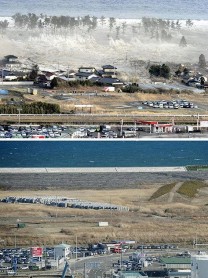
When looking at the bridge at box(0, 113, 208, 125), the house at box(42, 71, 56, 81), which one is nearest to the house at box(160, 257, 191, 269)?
the bridge at box(0, 113, 208, 125)

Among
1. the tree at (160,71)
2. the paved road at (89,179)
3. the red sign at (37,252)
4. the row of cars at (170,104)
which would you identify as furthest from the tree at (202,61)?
the red sign at (37,252)

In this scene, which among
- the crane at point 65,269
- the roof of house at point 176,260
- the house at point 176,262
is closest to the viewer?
the crane at point 65,269

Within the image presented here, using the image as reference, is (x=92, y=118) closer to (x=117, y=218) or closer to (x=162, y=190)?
(x=162, y=190)

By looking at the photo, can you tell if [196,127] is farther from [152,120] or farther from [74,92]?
[74,92]

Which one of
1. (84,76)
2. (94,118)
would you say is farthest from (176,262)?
(84,76)

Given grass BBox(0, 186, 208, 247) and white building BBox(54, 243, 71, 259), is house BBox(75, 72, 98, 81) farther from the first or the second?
white building BBox(54, 243, 71, 259)

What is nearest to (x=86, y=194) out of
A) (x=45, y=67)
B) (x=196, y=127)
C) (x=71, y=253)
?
(x=71, y=253)

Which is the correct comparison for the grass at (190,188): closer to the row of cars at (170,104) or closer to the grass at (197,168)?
the grass at (197,168)
